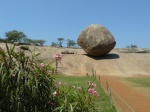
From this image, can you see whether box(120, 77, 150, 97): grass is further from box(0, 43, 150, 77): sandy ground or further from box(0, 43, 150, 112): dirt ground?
box(0, 43, 150, 77): sandy ground

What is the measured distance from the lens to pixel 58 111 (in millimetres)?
4500

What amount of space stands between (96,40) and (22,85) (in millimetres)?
23297

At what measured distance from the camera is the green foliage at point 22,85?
426 centimetres

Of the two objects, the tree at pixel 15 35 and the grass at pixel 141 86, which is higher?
the tree at pixel 15 35

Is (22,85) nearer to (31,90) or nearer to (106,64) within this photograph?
(31,90)

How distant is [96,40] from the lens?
27.3 metres

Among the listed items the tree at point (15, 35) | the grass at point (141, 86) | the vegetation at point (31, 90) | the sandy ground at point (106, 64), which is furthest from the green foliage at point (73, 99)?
the tree at point (15, 35)

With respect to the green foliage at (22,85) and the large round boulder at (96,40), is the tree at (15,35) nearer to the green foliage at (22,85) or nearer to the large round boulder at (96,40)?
the large round boulder at (96,40)

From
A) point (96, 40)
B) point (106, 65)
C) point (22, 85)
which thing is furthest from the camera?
point (96, 40)

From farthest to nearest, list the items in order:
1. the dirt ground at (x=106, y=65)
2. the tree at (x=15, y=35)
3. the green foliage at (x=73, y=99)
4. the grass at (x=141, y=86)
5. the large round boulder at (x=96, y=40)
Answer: the tree at (x=15, y=35), the large round boulder at (x=96, y=40), the dirt ground at (x=106, y=65), the grass at (x=141, y=86), the green foliage at (x=73, y=99)

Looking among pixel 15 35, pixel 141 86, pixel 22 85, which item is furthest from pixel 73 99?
pixel 15 35

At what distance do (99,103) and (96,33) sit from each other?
59.8 feet

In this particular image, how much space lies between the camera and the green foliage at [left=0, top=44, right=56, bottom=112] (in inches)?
168

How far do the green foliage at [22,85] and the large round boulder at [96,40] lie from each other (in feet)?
75.0
